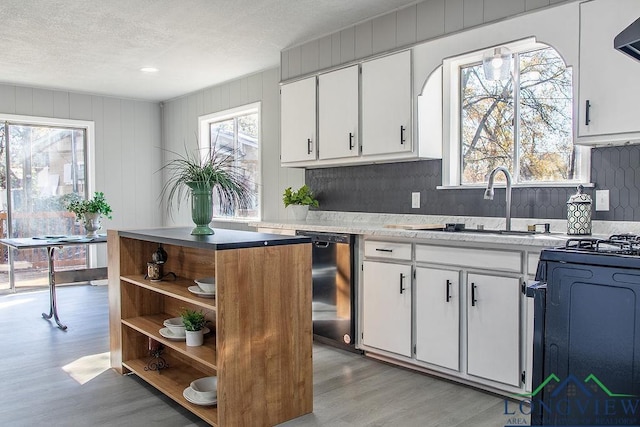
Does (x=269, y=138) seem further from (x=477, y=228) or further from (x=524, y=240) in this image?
(x=524, y=240)

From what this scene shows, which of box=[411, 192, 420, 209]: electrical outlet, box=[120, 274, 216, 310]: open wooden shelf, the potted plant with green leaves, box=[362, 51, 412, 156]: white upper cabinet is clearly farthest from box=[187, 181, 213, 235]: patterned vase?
the potted plant with green leaves

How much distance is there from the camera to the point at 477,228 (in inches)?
137

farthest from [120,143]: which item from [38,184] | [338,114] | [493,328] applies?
[493,328]

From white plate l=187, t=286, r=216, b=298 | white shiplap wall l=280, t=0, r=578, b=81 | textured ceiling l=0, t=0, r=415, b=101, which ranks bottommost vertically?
white plate l=187, t=286, r=216, b=298

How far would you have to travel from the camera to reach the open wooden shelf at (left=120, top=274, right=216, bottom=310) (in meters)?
2.42

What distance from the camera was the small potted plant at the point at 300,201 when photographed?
4.68m

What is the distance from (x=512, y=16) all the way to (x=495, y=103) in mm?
652

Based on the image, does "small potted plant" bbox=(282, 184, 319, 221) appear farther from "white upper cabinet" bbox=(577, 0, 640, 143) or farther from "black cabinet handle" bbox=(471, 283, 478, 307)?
"white upper cabinet" bbox=(577, 0, 640, 143)

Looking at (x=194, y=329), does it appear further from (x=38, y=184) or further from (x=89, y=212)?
(x=38, y=184)

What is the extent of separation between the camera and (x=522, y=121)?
3404 mm

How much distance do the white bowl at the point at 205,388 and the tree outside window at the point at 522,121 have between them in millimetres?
2247

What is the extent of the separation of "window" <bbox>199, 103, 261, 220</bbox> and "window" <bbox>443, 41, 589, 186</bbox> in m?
2.60

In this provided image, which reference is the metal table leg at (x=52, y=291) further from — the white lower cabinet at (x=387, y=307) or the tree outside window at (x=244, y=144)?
the white lower cabinet at (x=387, y=307)

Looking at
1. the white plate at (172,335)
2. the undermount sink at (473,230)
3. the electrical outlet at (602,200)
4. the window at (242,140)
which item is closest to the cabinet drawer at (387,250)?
the undermount sink at (473,230)
